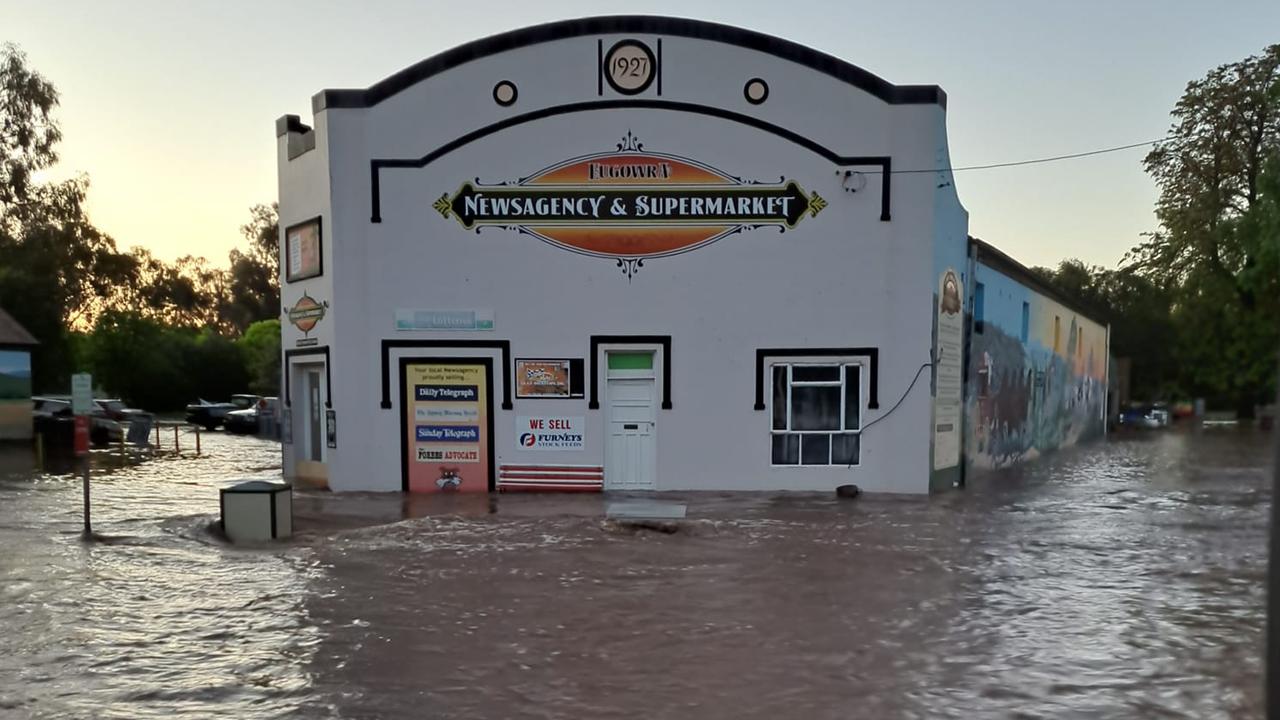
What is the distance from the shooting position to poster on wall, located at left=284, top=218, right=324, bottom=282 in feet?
57.1

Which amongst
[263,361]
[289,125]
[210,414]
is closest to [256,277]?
[263,361]

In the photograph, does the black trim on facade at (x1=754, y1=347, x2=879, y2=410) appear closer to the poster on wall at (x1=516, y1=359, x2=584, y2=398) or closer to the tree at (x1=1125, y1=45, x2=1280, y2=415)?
the poster on wall at (x1=516, y1=359, x2=584, y2=398)

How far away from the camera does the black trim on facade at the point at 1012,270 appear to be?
19194mm

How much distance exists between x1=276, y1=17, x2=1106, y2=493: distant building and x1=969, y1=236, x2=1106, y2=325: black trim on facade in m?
2.92

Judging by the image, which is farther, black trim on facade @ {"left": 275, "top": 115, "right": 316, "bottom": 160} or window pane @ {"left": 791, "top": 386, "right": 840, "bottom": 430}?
black trim on facade @ {"left": 275, "top": 115, "right": 316, "bottom": 160}

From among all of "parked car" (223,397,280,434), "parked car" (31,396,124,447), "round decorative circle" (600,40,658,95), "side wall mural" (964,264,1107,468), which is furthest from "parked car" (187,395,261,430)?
"side wall mural" (964,264,1107,468)

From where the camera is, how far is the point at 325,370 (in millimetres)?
17031

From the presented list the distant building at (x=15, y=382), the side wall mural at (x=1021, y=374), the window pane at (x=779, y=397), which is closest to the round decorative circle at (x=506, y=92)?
the window pane at (x=779, y=397)

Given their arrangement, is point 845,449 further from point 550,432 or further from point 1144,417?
point 1144,417

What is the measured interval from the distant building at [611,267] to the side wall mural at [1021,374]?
3.66 metres

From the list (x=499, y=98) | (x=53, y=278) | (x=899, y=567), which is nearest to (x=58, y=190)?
(x=53, y=278)

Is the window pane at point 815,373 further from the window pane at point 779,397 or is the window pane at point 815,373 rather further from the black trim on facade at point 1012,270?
the black trim on facade at point 1012,270

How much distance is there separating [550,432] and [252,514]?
571 cm

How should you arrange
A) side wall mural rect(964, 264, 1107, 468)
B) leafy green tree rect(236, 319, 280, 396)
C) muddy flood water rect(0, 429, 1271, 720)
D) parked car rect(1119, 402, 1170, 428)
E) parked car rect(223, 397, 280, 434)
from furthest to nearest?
leafy green tree rect(236, 319, 280, 396) → parked car rect(1119, 402, 1170, 428) → parked car rect(223, 397, 280, 434) → side wall mural rect(964, 264, 1107, 468) → muddy flood water rect(0, 429, 1271, 720)
